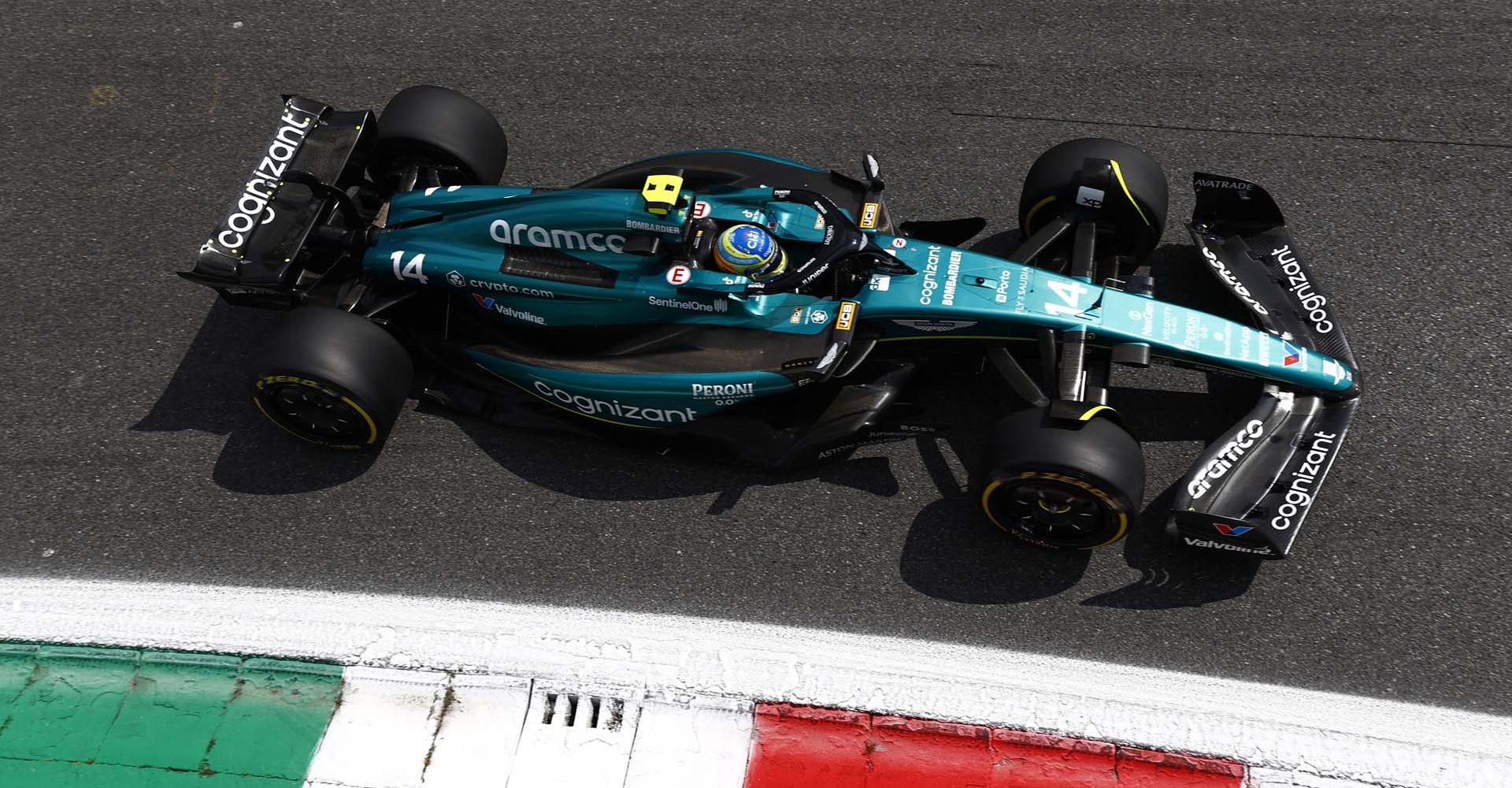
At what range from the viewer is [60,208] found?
7625mm

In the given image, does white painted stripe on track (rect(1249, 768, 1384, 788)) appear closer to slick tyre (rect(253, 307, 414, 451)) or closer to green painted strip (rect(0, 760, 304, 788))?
green painted strip (rect(0, 760, 304, 788))

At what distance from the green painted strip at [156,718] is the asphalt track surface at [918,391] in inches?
21.1

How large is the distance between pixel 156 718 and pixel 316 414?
1.71 meters

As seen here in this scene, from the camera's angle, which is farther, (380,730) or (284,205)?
(284,205)

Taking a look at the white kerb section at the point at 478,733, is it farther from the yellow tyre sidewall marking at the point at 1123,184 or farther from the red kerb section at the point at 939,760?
the yellow tyre sidewall marking at the point at 1123,184

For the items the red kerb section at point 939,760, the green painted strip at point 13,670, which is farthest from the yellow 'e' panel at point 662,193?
the green painted strip at point 13,670

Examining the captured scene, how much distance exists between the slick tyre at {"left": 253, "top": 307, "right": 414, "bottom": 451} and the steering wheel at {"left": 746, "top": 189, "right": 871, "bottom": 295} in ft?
6.47

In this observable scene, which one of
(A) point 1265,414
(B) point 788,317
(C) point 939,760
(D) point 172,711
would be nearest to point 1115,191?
(A) point 1265,414

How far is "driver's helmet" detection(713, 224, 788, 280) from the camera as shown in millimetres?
5832

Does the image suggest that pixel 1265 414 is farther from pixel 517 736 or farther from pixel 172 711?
pixel 172 711

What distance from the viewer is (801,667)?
18.5 ft

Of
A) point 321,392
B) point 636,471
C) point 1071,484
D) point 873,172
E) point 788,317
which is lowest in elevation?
point 1071,484

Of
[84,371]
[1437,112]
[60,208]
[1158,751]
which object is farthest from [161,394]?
[1437,112]

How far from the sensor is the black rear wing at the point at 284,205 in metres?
5.95
